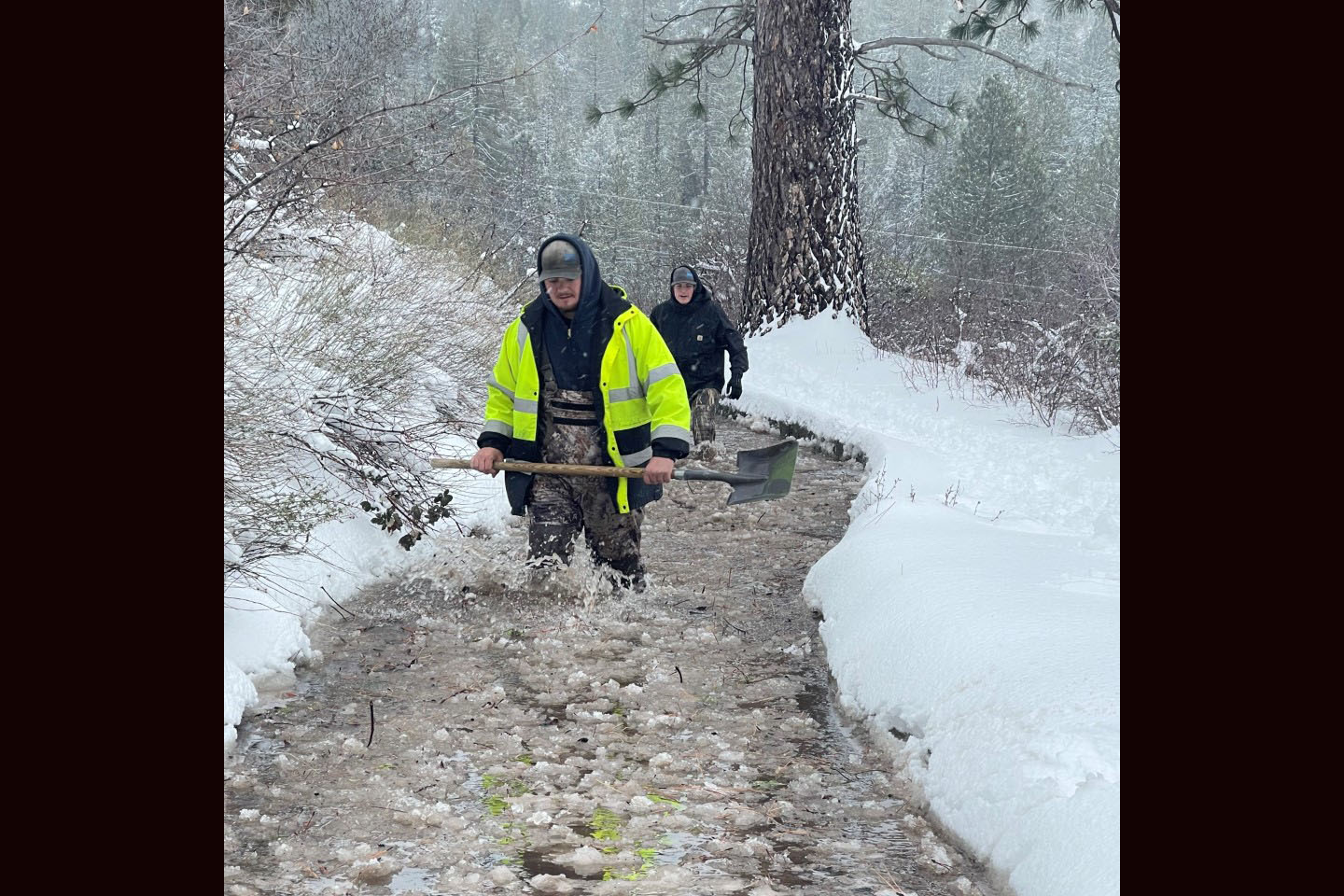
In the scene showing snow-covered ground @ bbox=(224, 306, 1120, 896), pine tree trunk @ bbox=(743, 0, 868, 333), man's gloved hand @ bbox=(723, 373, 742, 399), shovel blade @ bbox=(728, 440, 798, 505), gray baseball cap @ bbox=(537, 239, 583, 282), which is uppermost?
pine tree trunk @ bbox=(743, 0, 868, 333)

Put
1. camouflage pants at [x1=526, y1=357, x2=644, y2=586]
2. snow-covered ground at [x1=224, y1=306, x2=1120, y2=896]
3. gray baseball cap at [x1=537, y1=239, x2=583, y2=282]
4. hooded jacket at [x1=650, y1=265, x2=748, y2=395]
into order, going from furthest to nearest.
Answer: hooded jacket at [x1=650, y1=265, x2=748, y2=395], camouflage pants at [x1=526, y1=357, x2=644, y2=586], gray baseball cap at [x1=537, y1=239, x2=583, y2=282], snow-covered ground at [x1=224, y1=306, x2=1120, y2=896]

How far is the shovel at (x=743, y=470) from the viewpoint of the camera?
5.73m

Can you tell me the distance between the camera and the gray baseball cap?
5.59 m

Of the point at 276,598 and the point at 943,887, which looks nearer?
the point at 943,887

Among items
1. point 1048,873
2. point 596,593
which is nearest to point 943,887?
point 1048,873

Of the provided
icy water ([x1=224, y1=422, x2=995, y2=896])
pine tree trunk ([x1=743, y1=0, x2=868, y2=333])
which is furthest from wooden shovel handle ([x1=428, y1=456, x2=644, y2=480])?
pine tree trunk ([x1=743, y1=0, x2=868, y2=333])

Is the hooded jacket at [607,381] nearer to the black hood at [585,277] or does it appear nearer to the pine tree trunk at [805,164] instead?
the black hood at [585,277]

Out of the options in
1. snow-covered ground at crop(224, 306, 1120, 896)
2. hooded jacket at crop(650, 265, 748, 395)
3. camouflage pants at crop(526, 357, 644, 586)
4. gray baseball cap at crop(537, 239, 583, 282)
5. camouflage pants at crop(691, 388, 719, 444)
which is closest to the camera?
snow-covered ground at crop(224, 306, 1120, 896)

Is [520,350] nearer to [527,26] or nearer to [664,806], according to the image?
[664,806]

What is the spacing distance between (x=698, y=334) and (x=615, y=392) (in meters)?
4.02

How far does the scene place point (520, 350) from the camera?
5793mm

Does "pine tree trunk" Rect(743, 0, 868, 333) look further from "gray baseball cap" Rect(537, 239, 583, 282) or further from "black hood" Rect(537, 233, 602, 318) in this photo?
"gray baseball cap" Rect(537, 239, 583, 282)

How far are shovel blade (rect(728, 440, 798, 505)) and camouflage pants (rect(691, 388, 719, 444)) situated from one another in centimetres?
333
